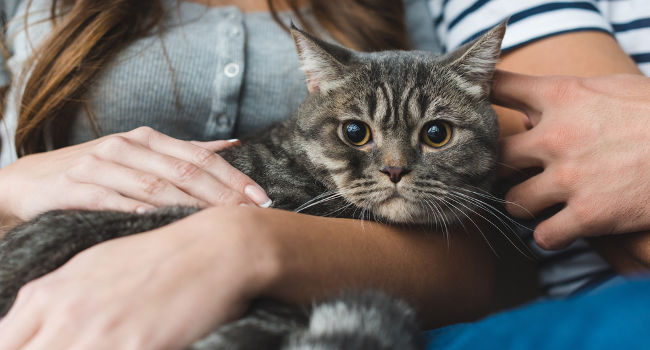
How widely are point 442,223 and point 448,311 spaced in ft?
0.70

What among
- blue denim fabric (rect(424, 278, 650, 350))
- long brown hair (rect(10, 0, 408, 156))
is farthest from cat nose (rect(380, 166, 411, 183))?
long brown hair (rect(10, 0, 408, 156))

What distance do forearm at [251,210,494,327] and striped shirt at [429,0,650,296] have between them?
28 centimetres

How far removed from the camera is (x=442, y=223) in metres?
1.07

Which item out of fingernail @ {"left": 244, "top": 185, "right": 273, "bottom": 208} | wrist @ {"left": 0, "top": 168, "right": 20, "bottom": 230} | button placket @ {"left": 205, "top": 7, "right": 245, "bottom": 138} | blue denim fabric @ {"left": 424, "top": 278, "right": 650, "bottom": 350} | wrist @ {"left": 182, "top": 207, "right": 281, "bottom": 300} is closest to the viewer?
blue denim fabric @ {"left": 424, "top": 278, "right": 650, "bottom": 350}

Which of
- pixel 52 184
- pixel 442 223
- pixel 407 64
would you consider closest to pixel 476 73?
pixel 407 64

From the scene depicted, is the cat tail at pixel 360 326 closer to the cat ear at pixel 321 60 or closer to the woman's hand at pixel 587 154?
the woman's hand at pixel 587 154

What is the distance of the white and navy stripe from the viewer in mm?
1263

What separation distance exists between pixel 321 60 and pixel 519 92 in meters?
0.51

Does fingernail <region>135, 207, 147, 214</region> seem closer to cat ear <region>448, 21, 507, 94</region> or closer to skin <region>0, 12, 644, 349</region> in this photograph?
skin <region>0, 12, 644, 349</region>

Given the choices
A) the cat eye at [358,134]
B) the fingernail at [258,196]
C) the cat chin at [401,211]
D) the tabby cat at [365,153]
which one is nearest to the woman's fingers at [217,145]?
the tabby cat at [365,153]

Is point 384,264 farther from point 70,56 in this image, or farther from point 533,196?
point 70,56

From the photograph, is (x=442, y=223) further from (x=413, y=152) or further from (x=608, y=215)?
(x=608, y=215)

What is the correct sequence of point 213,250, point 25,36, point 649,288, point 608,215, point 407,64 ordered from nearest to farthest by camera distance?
point 649,288 → point 213,250 → point 608,215 → point 407,64 → point 25,36

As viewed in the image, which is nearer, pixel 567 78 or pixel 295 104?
pixel 567 78
